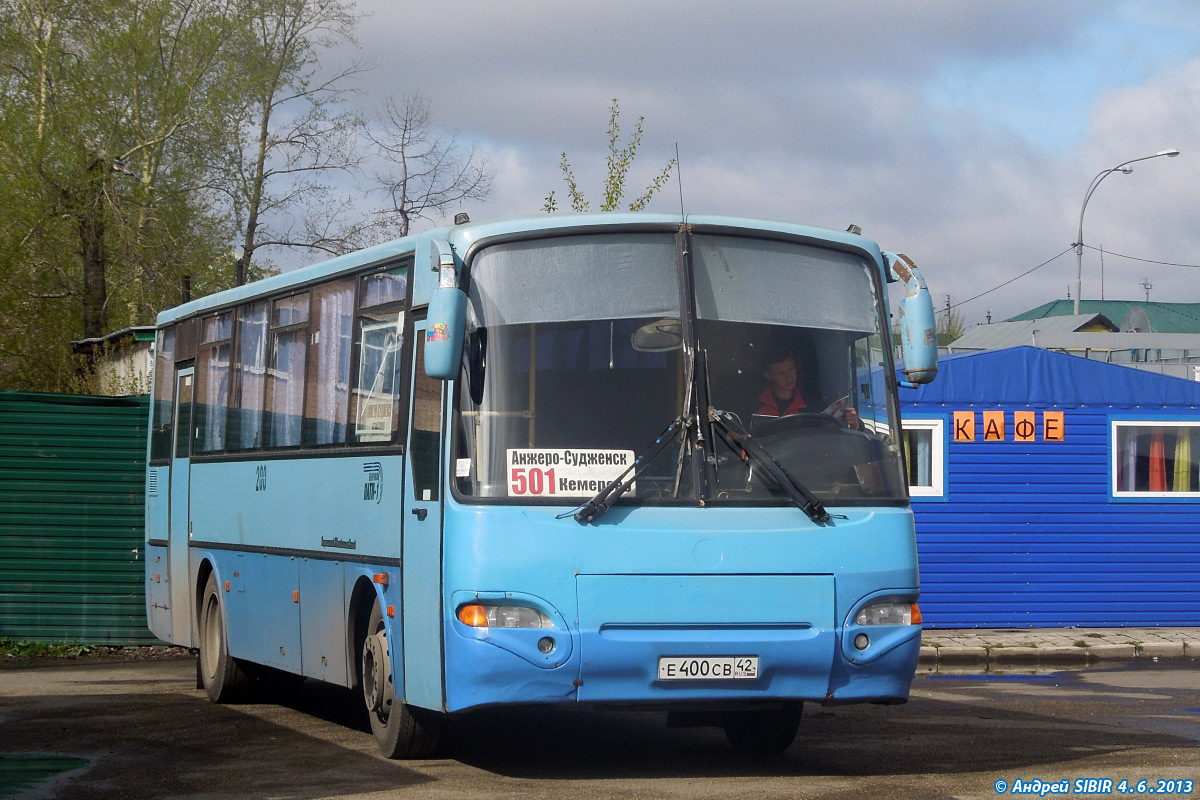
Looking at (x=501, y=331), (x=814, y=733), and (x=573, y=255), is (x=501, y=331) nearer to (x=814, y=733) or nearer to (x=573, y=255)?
(x=573, y=255)

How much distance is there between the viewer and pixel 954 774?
8516mm

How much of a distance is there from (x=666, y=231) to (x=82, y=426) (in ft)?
34.0

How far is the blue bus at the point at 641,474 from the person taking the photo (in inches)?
313

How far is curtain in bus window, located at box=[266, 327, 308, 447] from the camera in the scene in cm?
1116

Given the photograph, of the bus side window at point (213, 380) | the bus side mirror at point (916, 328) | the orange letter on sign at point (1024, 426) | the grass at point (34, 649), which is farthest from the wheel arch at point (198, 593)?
the orange letter on sign at point (1024, 426)

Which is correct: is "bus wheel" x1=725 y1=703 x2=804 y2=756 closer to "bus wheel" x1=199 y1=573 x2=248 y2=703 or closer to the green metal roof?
"bus wheel" x1=199 y1=573 x2=248 y2=703

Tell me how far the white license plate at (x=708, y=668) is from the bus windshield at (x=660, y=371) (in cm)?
77

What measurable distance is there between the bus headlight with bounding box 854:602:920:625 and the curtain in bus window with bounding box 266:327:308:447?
442cm

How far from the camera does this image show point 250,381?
12.4 metres

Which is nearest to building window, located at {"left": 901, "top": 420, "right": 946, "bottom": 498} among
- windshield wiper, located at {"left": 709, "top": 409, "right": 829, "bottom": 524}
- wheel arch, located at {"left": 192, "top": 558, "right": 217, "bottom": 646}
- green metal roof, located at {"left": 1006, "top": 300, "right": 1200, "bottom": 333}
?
wheel arch, located at {"left": 192, "top": 558, "right": 217, "bottom": 646}

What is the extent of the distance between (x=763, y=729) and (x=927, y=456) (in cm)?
913

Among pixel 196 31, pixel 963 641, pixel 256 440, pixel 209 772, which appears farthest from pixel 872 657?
pixel 196 31

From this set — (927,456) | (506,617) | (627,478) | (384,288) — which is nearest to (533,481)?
(627,478)

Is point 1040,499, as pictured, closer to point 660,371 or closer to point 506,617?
point 660,371
